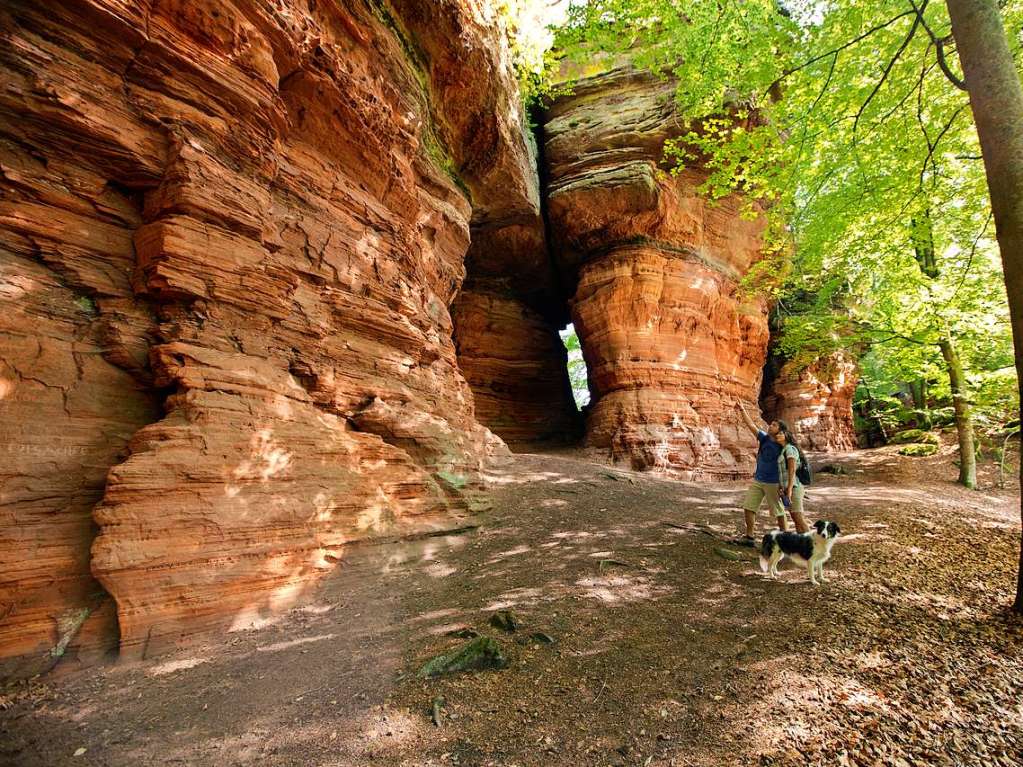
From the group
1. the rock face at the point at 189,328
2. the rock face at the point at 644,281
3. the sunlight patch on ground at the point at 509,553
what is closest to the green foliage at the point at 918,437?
the rock face at the point at 644,281

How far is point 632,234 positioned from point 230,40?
14.3 meters

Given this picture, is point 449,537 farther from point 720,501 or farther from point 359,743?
point 720,501

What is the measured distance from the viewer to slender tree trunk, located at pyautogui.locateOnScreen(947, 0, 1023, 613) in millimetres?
3873

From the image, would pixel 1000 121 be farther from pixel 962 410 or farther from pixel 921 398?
pixel 921 398

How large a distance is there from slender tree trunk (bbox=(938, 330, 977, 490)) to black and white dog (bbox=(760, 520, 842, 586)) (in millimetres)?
11596

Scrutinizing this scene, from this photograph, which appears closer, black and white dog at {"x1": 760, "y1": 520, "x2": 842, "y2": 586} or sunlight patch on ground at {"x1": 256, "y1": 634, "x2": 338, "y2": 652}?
sunlight patch on ground at {"x1": 256, "y1": 634, "x2": 338, "y2": 652}

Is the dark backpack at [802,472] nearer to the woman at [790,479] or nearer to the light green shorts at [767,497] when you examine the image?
the woman at [790,479]

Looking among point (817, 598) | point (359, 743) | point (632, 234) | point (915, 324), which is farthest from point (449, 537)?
point (632, 234)

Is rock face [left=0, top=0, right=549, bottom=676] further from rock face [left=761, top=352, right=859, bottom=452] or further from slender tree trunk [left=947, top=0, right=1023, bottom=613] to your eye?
rock face [left=761, top=352, right=859, bottom=452]

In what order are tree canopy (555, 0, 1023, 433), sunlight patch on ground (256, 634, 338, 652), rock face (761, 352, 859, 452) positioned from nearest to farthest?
sunlight patch on ground (256, 634, 338, 652) < tree canopy (555, 0, 1023, 433) < rock face (761, 352, 859, 452)

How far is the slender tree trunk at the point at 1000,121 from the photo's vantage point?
387cm

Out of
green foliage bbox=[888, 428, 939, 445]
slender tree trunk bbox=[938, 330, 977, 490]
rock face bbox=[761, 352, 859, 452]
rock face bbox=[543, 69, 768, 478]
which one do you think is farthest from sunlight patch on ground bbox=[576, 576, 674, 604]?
rock face bbox=[761, 352, 859, 452]

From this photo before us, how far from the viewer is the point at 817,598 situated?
14.0 feet

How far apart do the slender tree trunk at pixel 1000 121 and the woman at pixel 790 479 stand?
2050 millimetres
